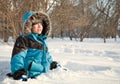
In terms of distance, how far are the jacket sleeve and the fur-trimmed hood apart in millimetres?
270

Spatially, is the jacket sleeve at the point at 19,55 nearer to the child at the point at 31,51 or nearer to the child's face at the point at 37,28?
the child at the point at 31,51

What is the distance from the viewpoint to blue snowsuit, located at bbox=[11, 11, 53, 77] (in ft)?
14.9

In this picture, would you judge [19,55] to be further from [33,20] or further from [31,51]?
[33,20]

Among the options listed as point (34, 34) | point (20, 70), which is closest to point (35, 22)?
point (34, 34)

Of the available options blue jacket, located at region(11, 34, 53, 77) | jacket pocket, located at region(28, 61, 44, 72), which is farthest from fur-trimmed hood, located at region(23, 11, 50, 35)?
jacket pocket, located at region(28, 61, 44, 72)

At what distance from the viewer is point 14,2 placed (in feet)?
41.8

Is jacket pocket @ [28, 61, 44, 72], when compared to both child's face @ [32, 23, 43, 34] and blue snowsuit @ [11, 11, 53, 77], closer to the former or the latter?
blue snowsuit @ [11, 11, 53, 77]

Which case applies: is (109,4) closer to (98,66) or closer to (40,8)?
(40,8)

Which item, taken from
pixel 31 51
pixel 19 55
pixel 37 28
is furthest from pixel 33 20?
pixel 19 55

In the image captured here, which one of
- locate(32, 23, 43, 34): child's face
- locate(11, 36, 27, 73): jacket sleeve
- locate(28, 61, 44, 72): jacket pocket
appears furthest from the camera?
locate(32, 23, 43, 34): child's face

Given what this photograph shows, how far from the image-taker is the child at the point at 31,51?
4.51 meters

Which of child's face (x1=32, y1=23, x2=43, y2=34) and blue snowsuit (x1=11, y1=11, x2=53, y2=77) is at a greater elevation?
child's face (x1=32, y1=23, x2=43, y2=34)

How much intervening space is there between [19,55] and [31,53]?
0.33m

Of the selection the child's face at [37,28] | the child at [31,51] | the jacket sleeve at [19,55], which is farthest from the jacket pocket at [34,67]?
the child's face at [37,28]
